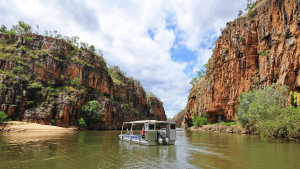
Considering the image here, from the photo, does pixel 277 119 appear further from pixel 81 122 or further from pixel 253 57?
pixel 81 122

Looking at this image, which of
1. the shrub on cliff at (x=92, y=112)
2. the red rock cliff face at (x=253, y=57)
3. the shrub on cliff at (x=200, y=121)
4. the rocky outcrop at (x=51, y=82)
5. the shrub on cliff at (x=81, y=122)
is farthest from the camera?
the shrub on cliff at (x=200, y=121)

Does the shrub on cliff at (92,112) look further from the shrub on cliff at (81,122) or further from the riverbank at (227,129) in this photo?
the riverbank at (227,129)

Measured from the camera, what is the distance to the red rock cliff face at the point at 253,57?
48.2 m

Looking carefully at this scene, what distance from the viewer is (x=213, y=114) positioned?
8219 centimetres

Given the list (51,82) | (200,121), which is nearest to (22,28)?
(51,82)

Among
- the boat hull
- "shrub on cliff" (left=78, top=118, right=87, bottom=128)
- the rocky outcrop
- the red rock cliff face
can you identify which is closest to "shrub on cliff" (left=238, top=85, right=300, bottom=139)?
the boat hull

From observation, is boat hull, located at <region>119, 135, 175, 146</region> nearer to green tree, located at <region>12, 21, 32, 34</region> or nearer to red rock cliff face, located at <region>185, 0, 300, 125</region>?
red rock cliff face, located at <region>185, 0, 300, 125</region>

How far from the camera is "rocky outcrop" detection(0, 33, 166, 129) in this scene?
6862cm

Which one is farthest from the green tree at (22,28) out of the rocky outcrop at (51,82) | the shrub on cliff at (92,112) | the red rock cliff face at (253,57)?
the red rock cliff face at (253,57)

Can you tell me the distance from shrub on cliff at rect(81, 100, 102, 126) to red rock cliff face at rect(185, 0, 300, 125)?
4532 centimetres

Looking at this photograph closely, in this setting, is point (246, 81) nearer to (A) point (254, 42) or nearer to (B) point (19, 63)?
(A) point (254, 42)

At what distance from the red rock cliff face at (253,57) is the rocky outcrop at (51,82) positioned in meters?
49.2

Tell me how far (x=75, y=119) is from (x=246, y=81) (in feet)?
212

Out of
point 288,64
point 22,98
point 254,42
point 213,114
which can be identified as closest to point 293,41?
point 288,64
